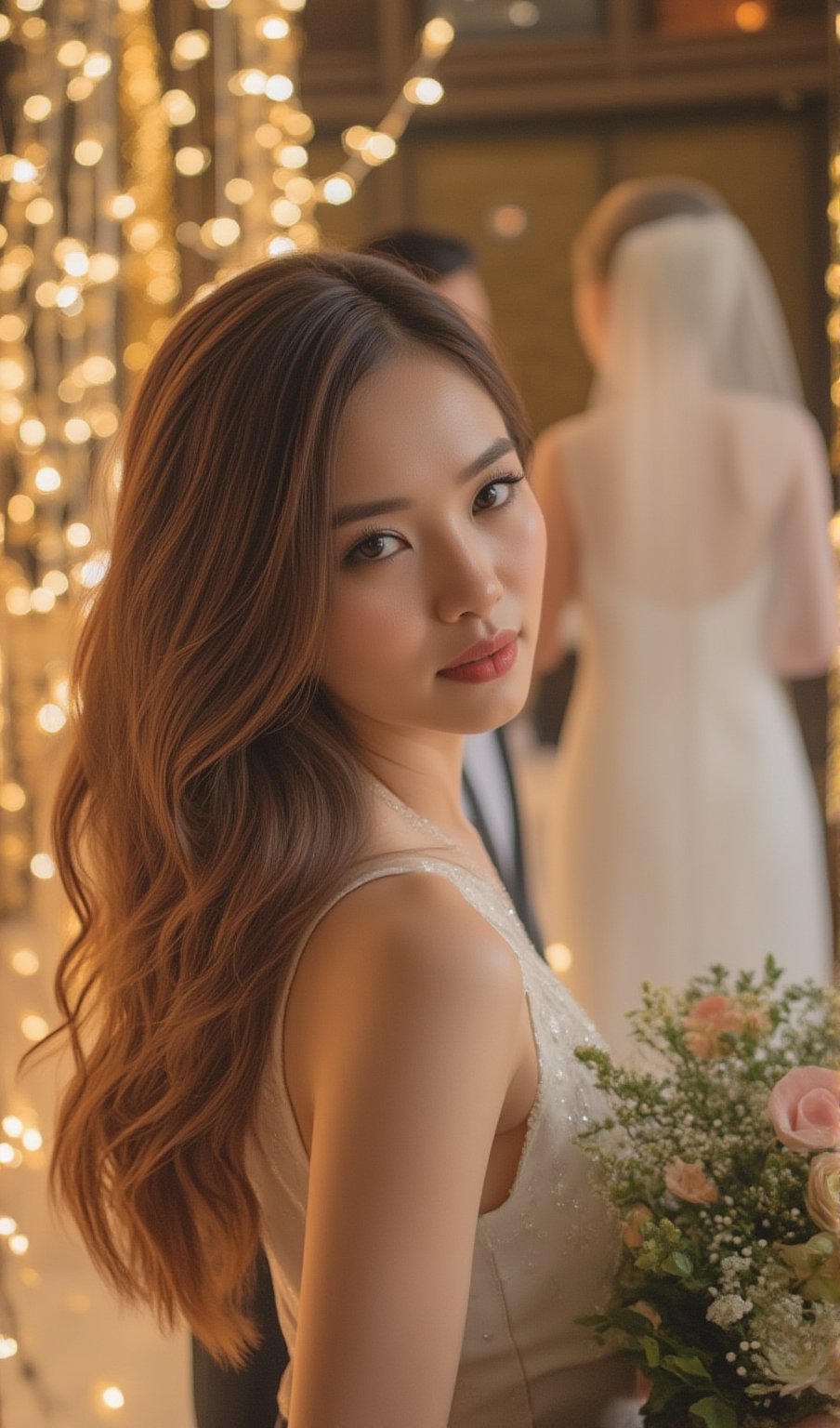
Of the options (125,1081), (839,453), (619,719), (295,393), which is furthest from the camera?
(619,719)

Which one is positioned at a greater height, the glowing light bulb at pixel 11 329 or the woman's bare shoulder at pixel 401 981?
the glowing light bulb at pixel 11 329

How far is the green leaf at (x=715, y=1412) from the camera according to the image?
0.92 m

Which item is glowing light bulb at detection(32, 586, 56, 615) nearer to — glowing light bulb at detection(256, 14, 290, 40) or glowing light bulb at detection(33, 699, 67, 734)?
glowing light bulb at detection(33, 699, 67, 734)

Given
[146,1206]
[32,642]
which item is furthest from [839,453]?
[32,642]

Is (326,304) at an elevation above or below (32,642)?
above

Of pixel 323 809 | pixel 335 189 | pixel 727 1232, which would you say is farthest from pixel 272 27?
pixel 727 1232

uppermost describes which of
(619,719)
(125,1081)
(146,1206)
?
(125,1081)

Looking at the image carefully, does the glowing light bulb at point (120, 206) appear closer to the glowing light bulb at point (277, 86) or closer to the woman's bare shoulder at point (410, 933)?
the glowing light bulb at point (277, 86)

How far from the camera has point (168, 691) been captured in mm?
1052

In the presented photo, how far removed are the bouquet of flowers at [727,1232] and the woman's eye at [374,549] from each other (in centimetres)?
35

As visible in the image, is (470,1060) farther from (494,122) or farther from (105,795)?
(494,122)

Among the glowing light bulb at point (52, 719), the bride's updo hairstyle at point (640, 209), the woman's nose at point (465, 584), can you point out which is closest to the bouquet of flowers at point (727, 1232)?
the woman's nose at point (465, 584)

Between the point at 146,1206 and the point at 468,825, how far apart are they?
0.37 metres

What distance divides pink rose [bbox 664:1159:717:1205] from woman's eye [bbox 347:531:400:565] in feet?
1.42
